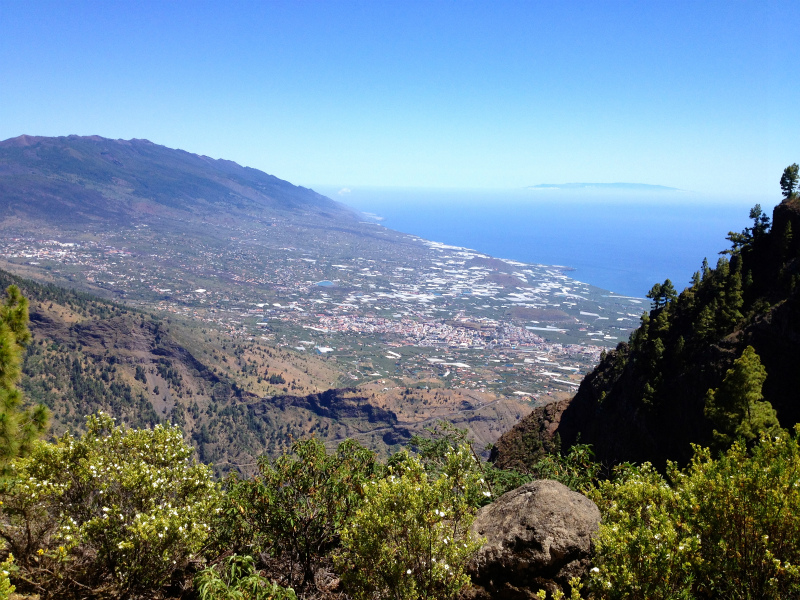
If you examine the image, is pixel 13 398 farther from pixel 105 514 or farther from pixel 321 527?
pixel 321 527

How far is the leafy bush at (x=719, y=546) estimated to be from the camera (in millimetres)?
5457

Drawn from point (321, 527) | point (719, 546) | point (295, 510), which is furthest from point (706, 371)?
point (295, 510)

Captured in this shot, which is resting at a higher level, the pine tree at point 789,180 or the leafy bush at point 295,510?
the pine tree at point 789,180

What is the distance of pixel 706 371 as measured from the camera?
27250mm

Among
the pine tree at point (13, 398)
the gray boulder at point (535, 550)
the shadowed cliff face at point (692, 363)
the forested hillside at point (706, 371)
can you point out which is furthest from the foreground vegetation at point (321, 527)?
the shadowed cliff face at point (692, 363)

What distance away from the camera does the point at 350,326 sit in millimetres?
167250

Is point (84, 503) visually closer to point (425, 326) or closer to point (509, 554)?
point (509, 554)

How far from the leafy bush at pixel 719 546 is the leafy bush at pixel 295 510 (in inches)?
173

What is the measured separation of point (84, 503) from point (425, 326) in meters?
164

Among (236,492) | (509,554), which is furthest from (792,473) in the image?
(236,492)

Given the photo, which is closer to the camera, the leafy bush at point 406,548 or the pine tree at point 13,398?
the leafy bush at point 406,548

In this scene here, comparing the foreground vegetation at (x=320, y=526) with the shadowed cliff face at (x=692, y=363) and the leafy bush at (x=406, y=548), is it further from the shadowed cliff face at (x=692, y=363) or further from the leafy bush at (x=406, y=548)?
the shadowed cliff face at (x=692, y=363)

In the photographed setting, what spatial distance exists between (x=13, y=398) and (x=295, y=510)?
7687 millimetres

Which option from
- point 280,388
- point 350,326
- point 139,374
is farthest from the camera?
point 350,326
